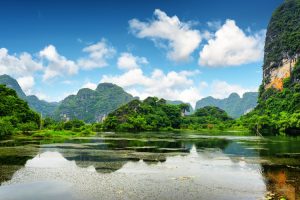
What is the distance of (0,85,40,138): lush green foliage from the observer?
60438 millimetres

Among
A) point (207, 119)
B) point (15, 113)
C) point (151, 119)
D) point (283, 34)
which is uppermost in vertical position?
point (283, 34)

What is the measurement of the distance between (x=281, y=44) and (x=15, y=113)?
334 feet

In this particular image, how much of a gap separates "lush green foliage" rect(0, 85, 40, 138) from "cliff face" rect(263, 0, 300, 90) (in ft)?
292

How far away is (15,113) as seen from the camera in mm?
64188

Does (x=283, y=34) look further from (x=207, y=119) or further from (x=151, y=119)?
(x=151, y=119)

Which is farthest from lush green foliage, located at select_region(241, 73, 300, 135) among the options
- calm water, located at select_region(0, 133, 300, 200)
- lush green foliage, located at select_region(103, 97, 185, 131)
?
calm water, located at select_region(0, 133, 300, 200)

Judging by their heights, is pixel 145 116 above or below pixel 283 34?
below

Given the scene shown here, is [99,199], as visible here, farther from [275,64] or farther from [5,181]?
[275,64]

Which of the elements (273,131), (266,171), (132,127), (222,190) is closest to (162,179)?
(222,190)

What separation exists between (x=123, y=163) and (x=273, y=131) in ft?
233

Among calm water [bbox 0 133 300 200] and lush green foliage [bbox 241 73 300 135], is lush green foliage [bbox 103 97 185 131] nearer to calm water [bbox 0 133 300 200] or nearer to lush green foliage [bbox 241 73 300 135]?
lush green foliage [bbox 241 73 300 135]

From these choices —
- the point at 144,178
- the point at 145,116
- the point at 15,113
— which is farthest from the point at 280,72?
the point at 144,178

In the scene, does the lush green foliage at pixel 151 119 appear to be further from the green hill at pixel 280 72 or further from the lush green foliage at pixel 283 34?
the lush green foliage at pixel 283 34

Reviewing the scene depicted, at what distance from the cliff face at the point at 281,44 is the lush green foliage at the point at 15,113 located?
8902cm
